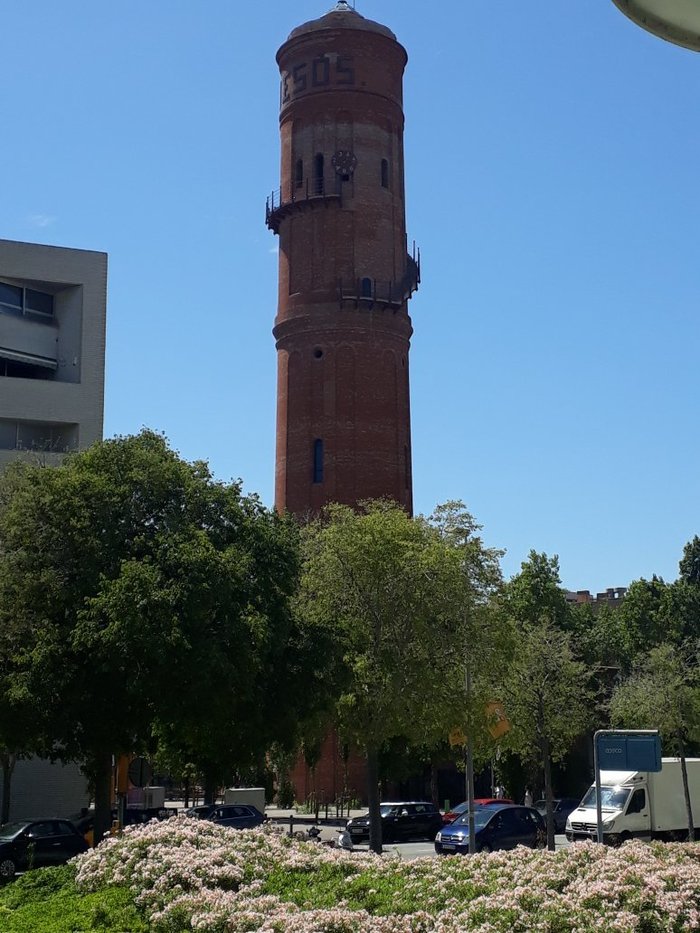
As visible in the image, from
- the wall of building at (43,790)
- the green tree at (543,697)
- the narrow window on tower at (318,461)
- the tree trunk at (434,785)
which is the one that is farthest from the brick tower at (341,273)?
the wall of building at (43,790)

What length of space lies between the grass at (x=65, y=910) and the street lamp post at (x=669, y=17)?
1029 centimetres

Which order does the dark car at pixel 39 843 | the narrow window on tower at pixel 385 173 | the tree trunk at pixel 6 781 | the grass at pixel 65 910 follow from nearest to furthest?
the grass at pixel 65 910 < the dark car at pixel 39 843 < the tree trunk at pixel 6 781 < the narrow window on tower at pixel 385 173

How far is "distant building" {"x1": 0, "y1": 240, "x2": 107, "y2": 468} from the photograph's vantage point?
42.7m

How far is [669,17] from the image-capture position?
4.28 meters

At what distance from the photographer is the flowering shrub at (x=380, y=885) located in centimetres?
1084

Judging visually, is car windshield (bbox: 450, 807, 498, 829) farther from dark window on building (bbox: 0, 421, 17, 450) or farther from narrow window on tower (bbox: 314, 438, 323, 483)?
narrow window on tower (bbox: 314, 438, 323, 483)

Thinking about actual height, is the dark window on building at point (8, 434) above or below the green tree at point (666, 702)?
above

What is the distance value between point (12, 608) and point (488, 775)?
4371 centimetres

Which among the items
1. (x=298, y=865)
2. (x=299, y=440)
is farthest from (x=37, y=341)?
(x=298, y=865)

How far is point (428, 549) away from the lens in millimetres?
34281

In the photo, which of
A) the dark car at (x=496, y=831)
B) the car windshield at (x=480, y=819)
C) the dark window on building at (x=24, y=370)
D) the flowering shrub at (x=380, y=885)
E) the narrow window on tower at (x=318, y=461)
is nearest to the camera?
the flowering shrub at (x=380, y=885)

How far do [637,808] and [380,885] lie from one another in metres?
26.0

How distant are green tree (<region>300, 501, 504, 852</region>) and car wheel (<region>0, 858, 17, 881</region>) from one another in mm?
9460

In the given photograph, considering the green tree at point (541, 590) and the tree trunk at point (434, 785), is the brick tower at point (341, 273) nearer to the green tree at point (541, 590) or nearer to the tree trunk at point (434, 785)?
the green tree at point (541, 590)
